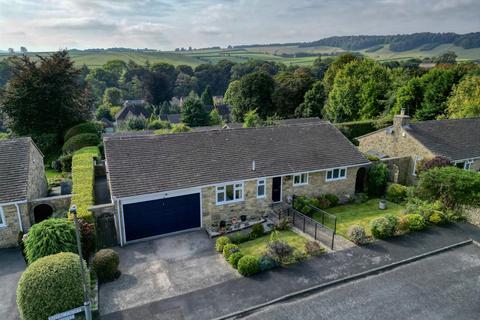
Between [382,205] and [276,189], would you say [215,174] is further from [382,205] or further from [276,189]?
[382,205]

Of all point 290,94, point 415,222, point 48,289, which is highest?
A: point 290,94

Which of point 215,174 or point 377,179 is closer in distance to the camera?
point 215,174

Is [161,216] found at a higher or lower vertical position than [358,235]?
higher

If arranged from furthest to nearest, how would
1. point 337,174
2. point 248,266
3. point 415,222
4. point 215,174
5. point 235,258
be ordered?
point 337,174 → point 215,174 → point 415,222 → point 235,258 → point 248,266

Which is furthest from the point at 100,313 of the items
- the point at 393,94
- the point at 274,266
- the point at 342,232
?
the point at 393,94

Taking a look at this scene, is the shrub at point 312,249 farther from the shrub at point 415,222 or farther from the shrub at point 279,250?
the shrub at point 415,222

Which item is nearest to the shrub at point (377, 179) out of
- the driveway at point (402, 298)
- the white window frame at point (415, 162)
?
the white window frame at point (415, 162)

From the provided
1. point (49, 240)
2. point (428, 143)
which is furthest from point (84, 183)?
point (428, 143)
